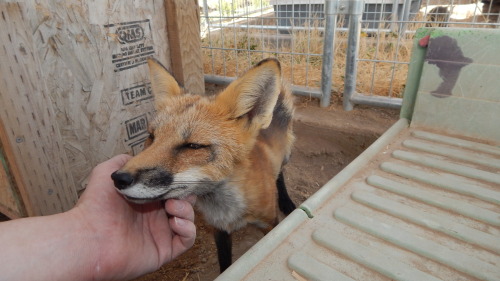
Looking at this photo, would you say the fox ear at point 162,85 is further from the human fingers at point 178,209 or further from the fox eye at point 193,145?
the human fingers at point 178,209

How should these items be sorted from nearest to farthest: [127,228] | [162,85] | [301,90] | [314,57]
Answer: [127,228] → [162,85] → [301,90] → [314,57]

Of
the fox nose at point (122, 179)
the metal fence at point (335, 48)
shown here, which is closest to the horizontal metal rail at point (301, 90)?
the metal fence at point (335, 48)

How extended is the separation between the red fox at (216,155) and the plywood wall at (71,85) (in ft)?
2.43

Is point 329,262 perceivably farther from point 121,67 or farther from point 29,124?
point 121,67

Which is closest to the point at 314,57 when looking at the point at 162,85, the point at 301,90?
the point at 301,90

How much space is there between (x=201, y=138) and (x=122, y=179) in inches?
15.6

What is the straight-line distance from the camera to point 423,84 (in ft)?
7.68

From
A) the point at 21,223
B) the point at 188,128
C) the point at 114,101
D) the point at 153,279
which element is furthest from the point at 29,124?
the point at 153,279

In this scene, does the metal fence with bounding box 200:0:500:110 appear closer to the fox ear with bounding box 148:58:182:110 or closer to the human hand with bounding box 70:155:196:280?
the fox ear with bounding box 148:58:182:110

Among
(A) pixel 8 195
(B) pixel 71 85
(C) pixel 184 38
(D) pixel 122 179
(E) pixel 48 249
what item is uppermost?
(C) pixel 184 38

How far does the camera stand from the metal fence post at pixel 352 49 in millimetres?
3361

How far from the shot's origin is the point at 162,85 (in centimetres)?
182

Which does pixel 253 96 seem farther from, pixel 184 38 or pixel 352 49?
pixel 352 49

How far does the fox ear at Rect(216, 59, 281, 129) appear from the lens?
1489 mm
